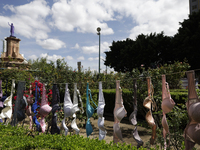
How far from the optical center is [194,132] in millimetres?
1953

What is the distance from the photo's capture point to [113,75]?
13094 millimetres

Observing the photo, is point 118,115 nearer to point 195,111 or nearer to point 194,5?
point 195,111

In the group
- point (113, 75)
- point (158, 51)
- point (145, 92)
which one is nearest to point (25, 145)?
point (145, 92)

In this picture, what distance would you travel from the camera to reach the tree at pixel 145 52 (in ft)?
76.6

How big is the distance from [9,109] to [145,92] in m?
4.13

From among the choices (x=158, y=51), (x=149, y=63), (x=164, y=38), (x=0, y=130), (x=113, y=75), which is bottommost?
(x=0, y=130)

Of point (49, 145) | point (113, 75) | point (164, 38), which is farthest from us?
point (164, 38)

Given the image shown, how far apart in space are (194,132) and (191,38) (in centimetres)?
1899

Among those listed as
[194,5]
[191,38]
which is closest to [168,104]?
[191,38]

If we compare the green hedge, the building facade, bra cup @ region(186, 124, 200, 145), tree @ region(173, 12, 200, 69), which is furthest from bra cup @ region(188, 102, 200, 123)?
the building facade

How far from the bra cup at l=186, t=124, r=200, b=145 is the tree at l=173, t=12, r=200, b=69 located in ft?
61.5

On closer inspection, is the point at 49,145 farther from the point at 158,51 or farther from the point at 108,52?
the point at 108,52

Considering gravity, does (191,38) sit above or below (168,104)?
above

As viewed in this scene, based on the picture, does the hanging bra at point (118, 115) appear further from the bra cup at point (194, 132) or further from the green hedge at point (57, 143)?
the bra cup at point (194, 132)
